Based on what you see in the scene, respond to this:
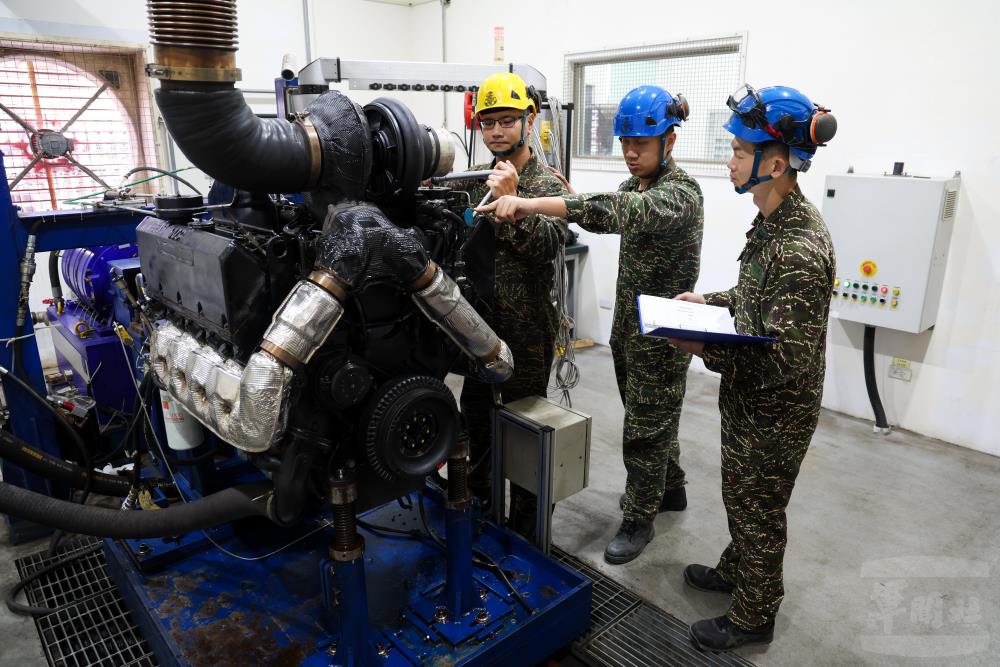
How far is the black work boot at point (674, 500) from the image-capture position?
2906mm

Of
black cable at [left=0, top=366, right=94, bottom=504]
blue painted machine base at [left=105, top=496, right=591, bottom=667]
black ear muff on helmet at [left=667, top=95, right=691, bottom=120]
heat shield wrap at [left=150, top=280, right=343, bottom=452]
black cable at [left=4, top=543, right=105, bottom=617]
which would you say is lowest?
black cable at [left=4, top=543, right=105, bottom=617]

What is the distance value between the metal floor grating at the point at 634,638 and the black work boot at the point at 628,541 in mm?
186

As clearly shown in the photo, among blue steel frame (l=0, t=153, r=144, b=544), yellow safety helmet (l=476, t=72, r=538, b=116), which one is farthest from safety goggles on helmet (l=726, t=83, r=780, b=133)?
blue steel frame (l=0, t=153, r=144, b=544)

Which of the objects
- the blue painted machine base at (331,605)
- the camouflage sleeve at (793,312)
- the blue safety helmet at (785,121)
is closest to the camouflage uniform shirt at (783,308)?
the camouflage sleeve at (793,312)

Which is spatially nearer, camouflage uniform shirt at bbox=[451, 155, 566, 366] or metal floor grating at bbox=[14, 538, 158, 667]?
metal floor grating at bbox=[14, 538, 158, 667]

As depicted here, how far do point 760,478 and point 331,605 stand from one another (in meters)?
1.20

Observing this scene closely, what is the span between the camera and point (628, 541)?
2621 mm

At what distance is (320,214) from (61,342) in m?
2.35

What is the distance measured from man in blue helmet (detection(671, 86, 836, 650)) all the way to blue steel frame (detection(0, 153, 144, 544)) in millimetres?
2108

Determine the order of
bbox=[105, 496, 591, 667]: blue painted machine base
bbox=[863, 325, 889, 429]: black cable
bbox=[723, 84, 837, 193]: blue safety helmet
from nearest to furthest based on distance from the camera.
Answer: bbox=[723, 84, 837, 193]: blue safety helmet < bbox=[105, 496, 591, 667]: blue painted machine base < bbox=[863, 325, 889, 429]: black cable

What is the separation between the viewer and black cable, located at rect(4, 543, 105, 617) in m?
2.26

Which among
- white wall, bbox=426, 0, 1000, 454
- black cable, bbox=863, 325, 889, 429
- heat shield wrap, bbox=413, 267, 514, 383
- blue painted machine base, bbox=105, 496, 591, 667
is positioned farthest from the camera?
black cable, bbox=863, 325, 889, 429

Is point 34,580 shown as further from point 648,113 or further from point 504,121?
point 648,113

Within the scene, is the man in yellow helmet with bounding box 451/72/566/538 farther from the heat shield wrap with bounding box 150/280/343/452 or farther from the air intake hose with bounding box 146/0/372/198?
the heat shield wrap with bounding box 150/280/343/452
